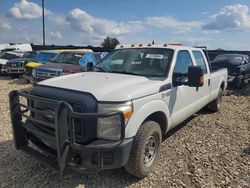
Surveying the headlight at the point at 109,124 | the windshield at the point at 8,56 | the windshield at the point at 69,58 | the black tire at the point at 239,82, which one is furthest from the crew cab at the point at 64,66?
the windshield at the point at 8,56

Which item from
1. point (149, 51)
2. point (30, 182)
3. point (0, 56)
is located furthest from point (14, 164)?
point (0, 56)

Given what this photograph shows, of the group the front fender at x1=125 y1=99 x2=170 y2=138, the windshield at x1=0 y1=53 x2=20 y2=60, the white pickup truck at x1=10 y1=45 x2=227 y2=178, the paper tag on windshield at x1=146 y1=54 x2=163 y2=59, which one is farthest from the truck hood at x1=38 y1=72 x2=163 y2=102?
the windshield at x1=0 y1=53 x2=20 y2=60

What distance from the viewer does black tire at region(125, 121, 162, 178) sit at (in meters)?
3.44

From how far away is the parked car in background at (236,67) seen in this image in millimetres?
11695

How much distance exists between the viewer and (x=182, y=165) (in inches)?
167

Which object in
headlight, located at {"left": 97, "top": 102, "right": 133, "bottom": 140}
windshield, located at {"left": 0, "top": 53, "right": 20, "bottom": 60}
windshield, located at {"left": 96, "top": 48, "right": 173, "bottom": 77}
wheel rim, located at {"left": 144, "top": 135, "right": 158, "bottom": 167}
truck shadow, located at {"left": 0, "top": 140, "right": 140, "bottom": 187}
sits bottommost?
truck shadow, located at {"left": 0, "top": 140, "right": 140, "bottom": 187}

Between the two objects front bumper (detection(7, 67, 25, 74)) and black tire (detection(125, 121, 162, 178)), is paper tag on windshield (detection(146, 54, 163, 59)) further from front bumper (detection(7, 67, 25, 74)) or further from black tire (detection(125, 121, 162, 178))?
front bumper (detection(7, 67, 25, 74))

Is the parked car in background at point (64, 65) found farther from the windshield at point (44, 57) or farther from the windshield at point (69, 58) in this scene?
the windshield at point (44, 57)

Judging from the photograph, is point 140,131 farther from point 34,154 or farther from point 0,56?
point 0,56

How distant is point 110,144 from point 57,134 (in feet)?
1.95

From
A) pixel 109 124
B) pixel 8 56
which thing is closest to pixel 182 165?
pixel 109 124

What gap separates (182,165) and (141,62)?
1.80 m

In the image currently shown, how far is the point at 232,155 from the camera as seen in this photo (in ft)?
15.3

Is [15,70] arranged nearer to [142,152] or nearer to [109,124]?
[142,152]
